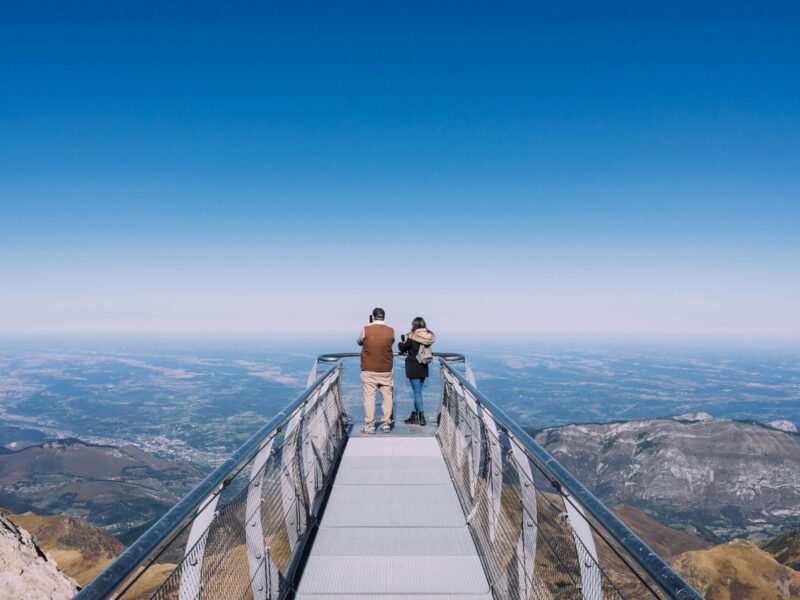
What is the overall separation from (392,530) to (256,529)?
170 centimetres

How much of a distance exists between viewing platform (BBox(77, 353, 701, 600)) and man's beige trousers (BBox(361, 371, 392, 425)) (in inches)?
53.4

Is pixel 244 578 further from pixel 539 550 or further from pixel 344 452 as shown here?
pixel 344 452

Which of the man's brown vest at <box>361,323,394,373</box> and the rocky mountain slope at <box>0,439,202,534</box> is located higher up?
the man's brown vest at <box>361,323,394,373</box>

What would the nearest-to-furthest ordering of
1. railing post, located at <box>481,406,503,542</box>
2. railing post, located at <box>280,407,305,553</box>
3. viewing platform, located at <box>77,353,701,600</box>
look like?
viewing platform, located at <box>77,353,701,600</box> < railing post, located at <box>280,407,305,553</box> < railing post, located at <box>481,406,503,542</box>

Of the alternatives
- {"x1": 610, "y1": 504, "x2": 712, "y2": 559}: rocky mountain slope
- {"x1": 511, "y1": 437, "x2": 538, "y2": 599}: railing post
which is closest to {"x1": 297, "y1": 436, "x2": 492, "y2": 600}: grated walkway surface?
{"x1": 511, "y1": 437, "x2": 538, "y2": 599}: railing post

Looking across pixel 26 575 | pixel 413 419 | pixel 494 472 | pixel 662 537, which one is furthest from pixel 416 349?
pixel 662 537

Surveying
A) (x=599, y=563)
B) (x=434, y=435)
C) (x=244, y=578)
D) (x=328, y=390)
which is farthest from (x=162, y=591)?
(x=434, y=435)

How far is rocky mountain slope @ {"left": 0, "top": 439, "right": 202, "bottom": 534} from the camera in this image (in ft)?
293

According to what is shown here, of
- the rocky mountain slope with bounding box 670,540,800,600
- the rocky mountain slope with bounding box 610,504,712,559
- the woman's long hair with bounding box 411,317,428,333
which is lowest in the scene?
the rocky mountain slope with bounding box 610,504,712,559

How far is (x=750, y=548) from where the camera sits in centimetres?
3484

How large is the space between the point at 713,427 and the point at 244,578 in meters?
195

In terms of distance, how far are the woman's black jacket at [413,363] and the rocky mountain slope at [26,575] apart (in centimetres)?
926

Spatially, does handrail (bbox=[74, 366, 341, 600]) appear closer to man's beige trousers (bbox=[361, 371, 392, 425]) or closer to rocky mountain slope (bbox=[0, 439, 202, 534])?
man's beige trousers (bbox=[361, 371, 392, 425])

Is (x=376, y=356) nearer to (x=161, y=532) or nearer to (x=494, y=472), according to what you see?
(x=494, y=472)
